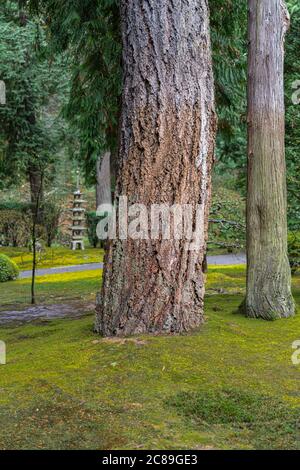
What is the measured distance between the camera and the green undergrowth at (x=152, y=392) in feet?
9.02

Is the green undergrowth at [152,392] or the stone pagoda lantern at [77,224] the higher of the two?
the stone pagoda lantern at [77,224]

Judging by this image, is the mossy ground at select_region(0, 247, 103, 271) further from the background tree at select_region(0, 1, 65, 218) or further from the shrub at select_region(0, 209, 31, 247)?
the background tree at select_region(0, 1, 65, 218)

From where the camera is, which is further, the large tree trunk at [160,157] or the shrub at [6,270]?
Result: the shrub at [6,270]

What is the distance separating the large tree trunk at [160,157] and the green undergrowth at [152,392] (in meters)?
0.26

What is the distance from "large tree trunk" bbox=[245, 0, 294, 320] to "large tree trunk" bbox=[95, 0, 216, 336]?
1365 millimetres

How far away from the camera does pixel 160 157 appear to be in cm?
417

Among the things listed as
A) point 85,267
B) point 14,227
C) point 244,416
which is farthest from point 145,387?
point 14,227

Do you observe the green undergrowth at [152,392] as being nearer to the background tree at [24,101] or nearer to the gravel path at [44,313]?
the gravel path at [44,313]

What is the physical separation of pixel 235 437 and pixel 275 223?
3110 millimetres

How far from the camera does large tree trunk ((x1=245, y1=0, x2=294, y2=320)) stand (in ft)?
18.0

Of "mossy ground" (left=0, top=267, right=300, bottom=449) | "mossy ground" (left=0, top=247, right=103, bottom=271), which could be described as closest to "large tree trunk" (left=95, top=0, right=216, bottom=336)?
"mossy ground" (left=0, top=267, right=300, bottom=449)

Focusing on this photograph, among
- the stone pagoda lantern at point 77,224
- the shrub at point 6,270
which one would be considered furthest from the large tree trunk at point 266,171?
the stone pagoda lantern at point 77,224

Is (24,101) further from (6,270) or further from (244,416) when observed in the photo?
(244,416)

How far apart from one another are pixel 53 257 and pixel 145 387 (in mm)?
14720
